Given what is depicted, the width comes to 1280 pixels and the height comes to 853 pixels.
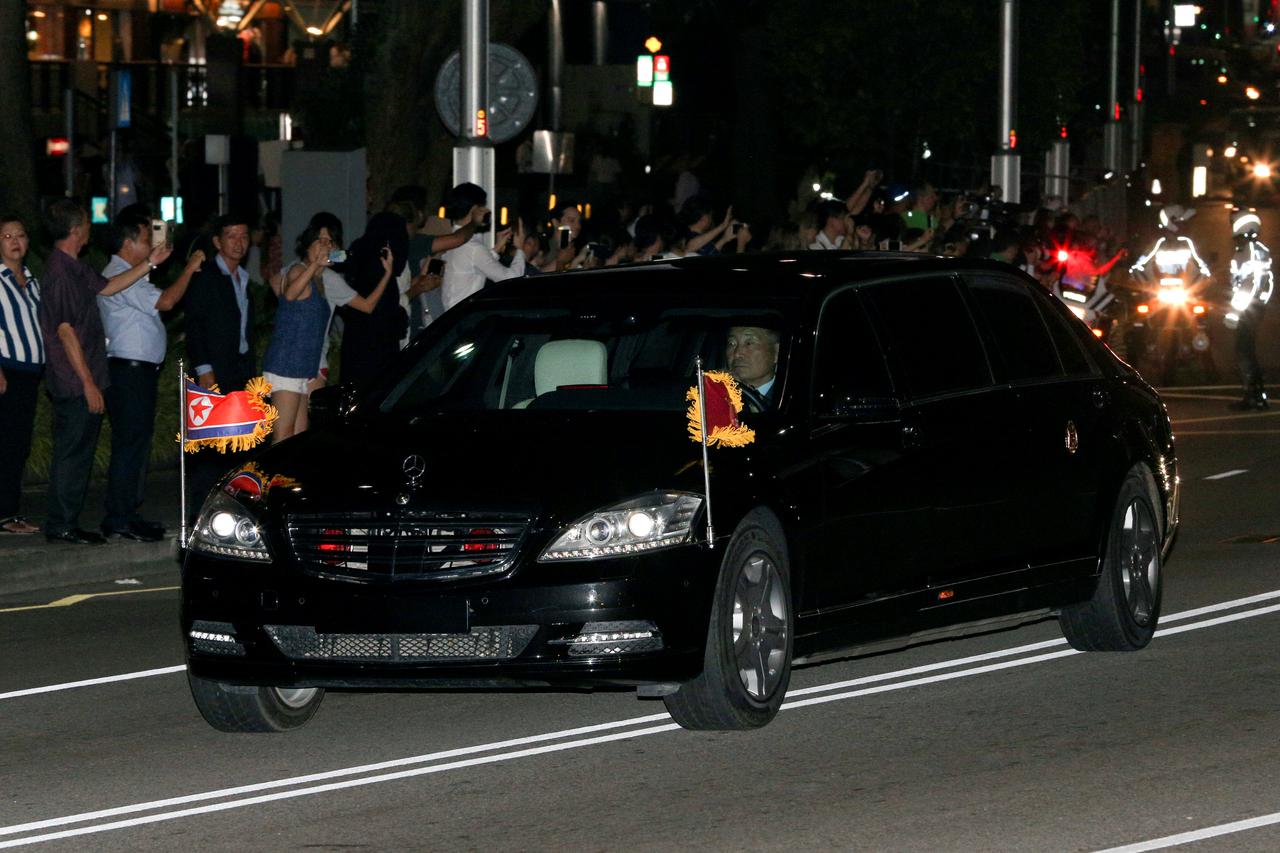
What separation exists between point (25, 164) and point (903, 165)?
109 ft

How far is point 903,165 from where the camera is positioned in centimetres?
5428

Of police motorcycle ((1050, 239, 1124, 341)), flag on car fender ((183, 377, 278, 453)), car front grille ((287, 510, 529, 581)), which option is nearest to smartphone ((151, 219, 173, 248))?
flag on car fender ((183, 377, 278, 453))

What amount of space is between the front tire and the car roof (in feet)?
3.79

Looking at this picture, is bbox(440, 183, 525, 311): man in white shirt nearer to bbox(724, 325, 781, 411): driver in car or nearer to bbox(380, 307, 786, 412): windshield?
bbox(380, 307, 786, 412): windshield

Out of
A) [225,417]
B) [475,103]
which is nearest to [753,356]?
[225,417]

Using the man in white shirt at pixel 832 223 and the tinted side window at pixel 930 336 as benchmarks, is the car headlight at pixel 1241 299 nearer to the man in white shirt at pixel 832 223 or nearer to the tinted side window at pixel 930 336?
the man in white shirt at pixel 832 223

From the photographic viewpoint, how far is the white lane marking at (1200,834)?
7109 millimetres

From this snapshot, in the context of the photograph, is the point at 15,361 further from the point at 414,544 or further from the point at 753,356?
the point at 414,544

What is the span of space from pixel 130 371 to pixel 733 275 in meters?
5.73

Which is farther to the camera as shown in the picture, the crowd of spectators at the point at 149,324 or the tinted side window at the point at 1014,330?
the crowd of spectators at the point at 149,324

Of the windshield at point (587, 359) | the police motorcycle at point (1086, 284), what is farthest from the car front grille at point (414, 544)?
the police motorcycle at point (1086, 284)

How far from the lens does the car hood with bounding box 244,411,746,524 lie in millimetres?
8414

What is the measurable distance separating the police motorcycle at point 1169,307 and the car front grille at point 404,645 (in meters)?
19.8

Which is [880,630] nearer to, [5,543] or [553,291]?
[553,291]
